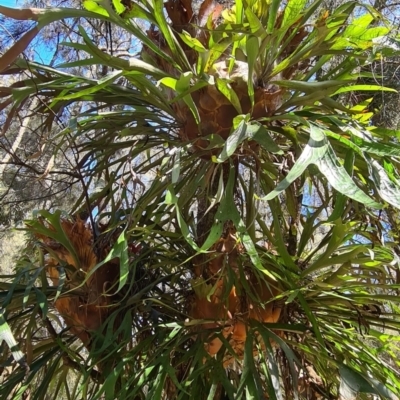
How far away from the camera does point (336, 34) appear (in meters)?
1.02

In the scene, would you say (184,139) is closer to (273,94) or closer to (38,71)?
(273,94)

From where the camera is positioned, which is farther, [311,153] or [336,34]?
[336,34]

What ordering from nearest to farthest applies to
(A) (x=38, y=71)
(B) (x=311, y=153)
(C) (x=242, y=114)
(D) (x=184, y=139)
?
(B) (x=311, y=153)
(C) (x=242, y=114)
(D) (x=184, y=139)
(A) (x=38, y=71)

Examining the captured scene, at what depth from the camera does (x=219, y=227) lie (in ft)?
2.89

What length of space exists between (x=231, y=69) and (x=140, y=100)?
262 millimetres

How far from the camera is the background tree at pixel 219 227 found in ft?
3.01

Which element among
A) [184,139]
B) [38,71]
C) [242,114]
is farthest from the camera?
[38,71]

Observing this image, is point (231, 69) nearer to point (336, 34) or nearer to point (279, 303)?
point (336, 34)

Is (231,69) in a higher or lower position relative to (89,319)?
higher

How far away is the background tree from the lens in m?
0.92

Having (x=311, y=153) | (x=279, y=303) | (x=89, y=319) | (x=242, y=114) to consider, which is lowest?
(x=279, y=303)

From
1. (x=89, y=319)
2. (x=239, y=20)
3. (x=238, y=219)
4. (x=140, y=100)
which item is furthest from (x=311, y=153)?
(x=89, y=319)

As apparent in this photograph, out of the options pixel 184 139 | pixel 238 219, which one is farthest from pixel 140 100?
pixel 238 219

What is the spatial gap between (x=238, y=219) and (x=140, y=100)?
15.8 inches
